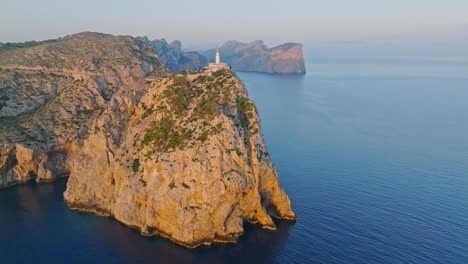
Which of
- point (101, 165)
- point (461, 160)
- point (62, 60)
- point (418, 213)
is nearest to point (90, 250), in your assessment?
point (101, 165)

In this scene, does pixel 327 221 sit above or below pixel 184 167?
below

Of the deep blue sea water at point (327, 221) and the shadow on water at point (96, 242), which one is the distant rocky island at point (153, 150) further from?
the deep blue sea water at point (327, 221)

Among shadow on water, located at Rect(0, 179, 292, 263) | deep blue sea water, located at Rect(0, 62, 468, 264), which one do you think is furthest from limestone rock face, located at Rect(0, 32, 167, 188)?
shadow on water, located at Rect(0, 179, 292, 263)

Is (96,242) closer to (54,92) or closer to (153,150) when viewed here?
(153,150)

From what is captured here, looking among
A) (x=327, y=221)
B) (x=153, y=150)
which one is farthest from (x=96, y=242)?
(x=327, y=221)

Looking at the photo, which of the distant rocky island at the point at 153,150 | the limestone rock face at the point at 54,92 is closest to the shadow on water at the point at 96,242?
the distant rocky island at the point at 153,150

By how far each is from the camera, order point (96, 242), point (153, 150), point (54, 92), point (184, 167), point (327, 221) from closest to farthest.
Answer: point (96, 242) < point (184, 167) < point (327, 221) < point (153, 150) < point (54, 92)
